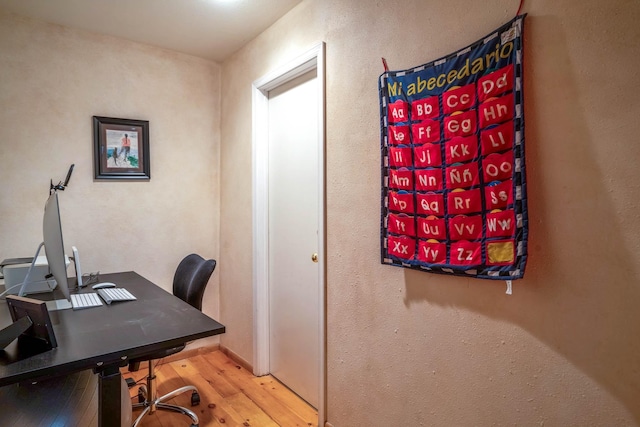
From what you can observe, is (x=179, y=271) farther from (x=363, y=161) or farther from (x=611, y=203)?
(x=611, y=203)

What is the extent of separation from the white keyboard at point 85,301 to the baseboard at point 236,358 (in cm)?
129

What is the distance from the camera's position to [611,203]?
103 centimetres

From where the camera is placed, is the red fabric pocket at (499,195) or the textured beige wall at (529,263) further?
the red fabric pocket at (499,195)

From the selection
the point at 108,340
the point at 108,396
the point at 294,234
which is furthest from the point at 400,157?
the point at 108,396

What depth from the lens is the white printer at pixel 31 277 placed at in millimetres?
1945

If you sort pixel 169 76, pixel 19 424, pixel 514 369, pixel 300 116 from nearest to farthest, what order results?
pixel 19 424 < pixel 514 369 < pixel 300 116 < pixel 169 76

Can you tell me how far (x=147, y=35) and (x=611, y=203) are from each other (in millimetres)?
2984

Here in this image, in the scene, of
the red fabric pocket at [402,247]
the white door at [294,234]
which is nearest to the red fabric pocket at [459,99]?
the red fabric pocket at [402,247]

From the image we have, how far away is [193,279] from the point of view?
2162mm

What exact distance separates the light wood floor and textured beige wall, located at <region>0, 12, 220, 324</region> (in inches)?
21.3

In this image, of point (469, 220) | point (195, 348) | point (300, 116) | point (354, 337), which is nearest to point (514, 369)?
point (469, 220)

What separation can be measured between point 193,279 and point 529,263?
5.83 feet

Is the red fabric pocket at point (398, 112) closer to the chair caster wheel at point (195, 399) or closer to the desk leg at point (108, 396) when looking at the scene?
the desk leg at point (108, 396)

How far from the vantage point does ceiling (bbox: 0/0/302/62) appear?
7.32 feet
